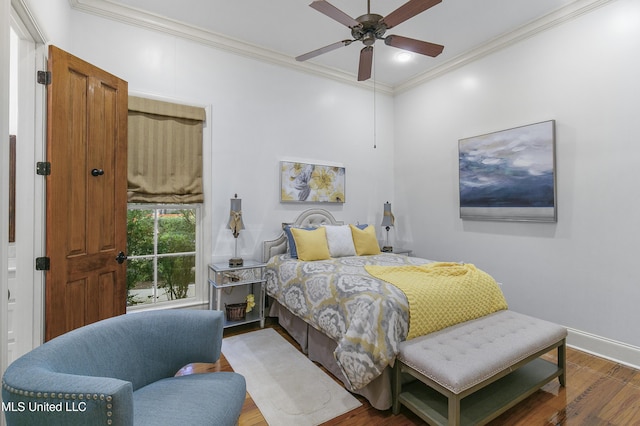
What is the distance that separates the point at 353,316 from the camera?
2.10 m

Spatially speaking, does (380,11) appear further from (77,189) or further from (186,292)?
(186,292)

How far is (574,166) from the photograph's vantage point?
2.98 meters

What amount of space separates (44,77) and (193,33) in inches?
72.2

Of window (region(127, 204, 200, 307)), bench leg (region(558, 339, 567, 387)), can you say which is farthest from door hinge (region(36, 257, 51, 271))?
bench leg (region(558, 339, 567, 387))

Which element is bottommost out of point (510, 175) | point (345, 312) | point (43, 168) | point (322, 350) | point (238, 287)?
point (322, 350)

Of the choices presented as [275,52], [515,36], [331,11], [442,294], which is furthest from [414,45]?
[275,52]

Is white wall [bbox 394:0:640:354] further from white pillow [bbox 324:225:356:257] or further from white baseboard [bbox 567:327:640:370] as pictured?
white pillow [bbox 324:225:356:257]

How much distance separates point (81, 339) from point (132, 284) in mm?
2113

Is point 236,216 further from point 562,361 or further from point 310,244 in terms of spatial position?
point 562,361

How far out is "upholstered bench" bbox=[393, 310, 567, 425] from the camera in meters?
1.66

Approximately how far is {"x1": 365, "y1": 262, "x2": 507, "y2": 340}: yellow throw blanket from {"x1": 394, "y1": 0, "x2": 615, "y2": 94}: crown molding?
2691 millimetres

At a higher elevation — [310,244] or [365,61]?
[365,61]

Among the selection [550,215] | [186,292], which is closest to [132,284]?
[186,292]

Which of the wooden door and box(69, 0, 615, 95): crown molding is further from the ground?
box(69, 0, 615, 95): crown molding
